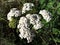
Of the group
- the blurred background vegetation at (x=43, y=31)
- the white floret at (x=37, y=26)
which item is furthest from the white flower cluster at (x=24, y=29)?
the blurred background vegetation at (x=43, y=31)

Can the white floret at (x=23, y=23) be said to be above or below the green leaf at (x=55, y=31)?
above

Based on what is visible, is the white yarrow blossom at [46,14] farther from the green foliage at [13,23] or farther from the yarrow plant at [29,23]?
the green foliage at [13,23]

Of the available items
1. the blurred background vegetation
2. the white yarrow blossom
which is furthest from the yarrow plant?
Answer: the blurred background vegetation

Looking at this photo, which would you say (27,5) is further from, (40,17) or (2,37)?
(2,37)

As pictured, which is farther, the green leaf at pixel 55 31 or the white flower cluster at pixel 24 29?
the green leaf at pixel 55 31

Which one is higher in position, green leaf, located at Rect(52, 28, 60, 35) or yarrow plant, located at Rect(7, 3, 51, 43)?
yarrow plant, located at Rect(7, 3, 51, 43)

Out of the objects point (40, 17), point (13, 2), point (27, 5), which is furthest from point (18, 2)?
point (40, 17)

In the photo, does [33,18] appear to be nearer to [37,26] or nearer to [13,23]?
[37,26]

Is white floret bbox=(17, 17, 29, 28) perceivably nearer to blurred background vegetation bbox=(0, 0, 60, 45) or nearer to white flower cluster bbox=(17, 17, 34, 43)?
white flower cluster bbox=(17, 17, 34, 43)

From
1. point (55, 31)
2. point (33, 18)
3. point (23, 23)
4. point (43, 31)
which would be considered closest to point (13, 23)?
point (23, 23)
